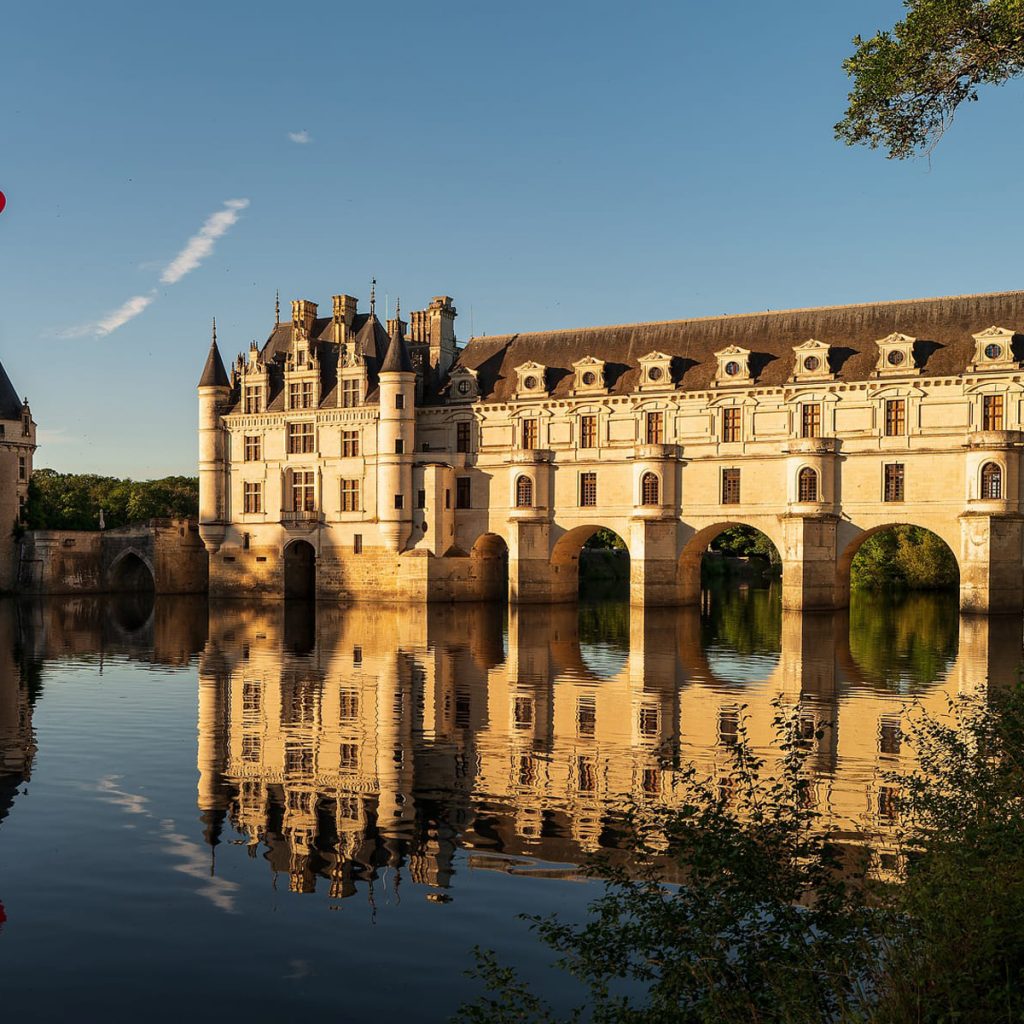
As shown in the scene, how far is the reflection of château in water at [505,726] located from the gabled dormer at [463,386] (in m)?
20.3

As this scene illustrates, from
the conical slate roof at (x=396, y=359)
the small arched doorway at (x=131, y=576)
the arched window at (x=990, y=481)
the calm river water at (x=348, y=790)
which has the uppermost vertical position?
the conical slate roof at (x=396, y=359)

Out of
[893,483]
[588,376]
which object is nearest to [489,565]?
[588,376]

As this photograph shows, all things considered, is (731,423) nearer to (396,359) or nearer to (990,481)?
(990,481)

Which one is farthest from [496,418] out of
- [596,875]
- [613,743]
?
[596,875]

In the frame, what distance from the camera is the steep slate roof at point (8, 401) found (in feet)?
251

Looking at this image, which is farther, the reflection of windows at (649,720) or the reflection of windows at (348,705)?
the reflection of windows at (348,705)

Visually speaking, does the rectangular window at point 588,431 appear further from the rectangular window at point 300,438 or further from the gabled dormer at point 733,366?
the rectangular window at point 300,438

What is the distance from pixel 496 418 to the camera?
63.2 metres

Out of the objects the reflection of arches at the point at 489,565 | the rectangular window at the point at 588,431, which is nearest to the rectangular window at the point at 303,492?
the reflection of arches at the point at 489,565

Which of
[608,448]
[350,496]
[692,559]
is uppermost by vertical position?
[608,448]

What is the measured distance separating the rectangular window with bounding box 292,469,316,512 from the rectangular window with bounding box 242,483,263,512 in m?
2.28

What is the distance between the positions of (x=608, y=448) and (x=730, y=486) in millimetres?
6639

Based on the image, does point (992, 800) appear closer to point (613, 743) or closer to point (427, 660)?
point (613, 743)

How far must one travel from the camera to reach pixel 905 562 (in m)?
74.5
